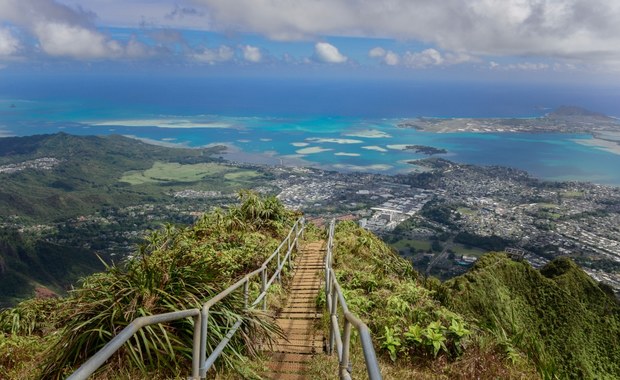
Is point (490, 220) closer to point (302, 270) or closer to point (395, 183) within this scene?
point (395, 183)

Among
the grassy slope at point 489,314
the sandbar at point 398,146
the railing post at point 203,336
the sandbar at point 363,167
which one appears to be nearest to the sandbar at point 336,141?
the sandbar at point 398,146

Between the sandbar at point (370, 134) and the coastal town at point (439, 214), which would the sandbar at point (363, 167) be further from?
the sandbar at point (370, 134)

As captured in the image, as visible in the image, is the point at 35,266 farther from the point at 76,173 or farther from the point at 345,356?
the point at 76,173

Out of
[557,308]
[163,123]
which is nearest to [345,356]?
[557,308]

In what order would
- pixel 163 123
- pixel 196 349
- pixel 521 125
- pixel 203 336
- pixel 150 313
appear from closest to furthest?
1. pixel 196 349
2. pixel 203 336
3. pixel 150 313
4. pixel 521 125
5. pixel 163 123

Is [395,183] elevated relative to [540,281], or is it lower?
lower

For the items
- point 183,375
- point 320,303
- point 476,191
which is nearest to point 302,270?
point 320,303
